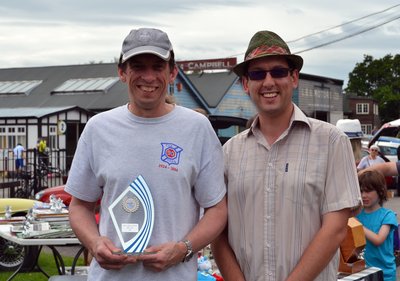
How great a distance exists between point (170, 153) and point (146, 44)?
0.50 m

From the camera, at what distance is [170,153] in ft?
10.1

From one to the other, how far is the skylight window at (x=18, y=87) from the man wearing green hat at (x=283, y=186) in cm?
4133

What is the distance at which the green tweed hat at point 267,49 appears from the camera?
315cm

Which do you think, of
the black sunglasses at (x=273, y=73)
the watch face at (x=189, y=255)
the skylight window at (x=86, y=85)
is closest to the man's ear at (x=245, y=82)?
the black sunglasses at (x=273, y=73)

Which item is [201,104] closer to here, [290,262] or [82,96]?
[82,96]

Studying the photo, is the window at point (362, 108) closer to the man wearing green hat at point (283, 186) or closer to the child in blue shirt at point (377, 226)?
the child in blue shirt at point (377, 226)

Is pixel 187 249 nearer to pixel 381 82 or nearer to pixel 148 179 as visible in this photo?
pixel 148 179

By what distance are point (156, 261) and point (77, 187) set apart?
0.56 metres

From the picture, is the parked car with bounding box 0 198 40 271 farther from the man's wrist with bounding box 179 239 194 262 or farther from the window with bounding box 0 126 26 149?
the window with bounding box 0 126 26 149

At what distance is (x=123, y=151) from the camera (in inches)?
121

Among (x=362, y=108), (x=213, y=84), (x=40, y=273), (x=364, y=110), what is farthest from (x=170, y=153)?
(x=362, y=108)

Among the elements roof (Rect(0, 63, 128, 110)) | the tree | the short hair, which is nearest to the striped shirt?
the short hair

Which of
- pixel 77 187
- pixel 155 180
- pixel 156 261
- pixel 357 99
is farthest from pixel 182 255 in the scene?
pixel 357 99

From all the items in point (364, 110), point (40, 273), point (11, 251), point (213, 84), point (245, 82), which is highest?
point (364, 110)
